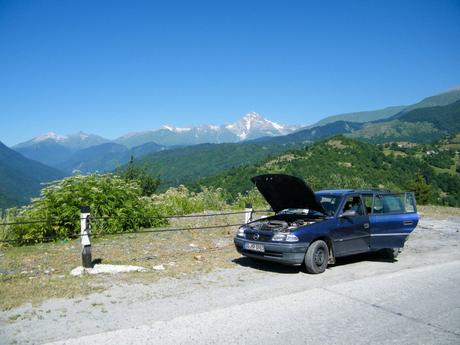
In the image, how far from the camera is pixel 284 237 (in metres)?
8.14

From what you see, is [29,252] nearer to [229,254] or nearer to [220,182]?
[229,254]

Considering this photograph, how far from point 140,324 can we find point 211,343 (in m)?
1.13

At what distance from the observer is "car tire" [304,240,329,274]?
8180mm

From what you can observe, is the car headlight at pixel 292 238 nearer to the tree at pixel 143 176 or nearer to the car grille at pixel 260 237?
the car grille at pixel 260 237

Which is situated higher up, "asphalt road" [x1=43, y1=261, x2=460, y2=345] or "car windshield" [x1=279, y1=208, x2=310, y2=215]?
"car windshield" [x1=279, y1=208, x2=310, y2=215]

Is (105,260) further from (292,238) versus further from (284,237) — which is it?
(292,238)

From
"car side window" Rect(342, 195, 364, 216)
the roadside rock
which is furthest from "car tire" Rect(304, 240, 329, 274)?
the roadside rock

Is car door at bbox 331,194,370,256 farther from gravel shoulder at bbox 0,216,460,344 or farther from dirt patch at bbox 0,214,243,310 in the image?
dirt patch at bbox 0,214,243,310

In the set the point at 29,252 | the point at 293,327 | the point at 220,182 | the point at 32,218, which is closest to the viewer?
the point at 293,327

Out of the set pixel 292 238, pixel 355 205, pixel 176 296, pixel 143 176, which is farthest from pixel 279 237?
pixel 143 176

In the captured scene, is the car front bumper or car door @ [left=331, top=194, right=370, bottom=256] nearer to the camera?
the car front bumper

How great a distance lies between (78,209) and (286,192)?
6.16m

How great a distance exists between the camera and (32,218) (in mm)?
11242

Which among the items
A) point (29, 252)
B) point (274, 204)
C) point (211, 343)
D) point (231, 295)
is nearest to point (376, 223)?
point (274, 204)
